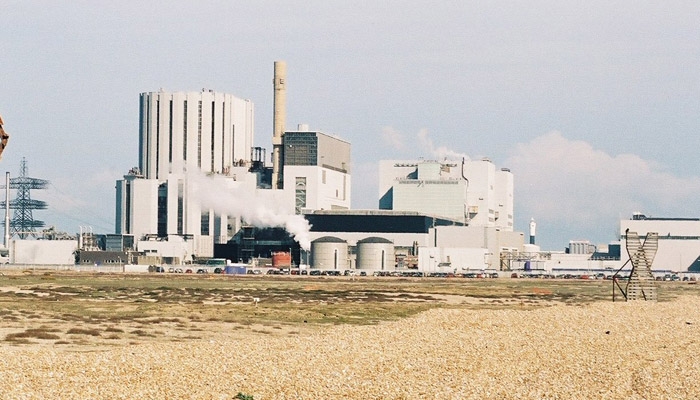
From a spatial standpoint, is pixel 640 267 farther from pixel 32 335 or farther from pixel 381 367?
pixel 32 335

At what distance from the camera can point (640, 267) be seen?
104125 mm

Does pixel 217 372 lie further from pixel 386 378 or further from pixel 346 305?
pixel 346 305

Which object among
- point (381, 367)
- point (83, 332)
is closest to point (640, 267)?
point (83, 332)

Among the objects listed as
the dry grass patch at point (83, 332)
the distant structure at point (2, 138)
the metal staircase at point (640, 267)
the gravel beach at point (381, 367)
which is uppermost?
→ the distant structure at point (2, 138)

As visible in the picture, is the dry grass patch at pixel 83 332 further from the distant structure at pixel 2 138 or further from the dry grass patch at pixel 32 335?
the distant structure at pixel 2 138

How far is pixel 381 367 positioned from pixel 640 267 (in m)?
65.1

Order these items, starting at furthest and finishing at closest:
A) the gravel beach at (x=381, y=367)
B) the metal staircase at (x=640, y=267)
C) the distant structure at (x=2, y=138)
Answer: the metal staircase at (x=640, y=267)
the distant structure at (x=2, y=138)
the gravel beach at (x=381, y=367)

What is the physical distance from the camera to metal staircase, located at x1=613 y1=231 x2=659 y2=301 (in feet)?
334

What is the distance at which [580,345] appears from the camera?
56.0 meters

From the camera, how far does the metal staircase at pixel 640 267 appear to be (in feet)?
334

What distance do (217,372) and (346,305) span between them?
2057 inches

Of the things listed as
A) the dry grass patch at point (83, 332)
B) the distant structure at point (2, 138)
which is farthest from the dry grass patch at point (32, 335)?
the distant structure at point (2, 138)

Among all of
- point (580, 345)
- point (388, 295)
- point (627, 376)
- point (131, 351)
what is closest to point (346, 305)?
point (388, 295)

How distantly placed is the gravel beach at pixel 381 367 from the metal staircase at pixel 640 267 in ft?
123
